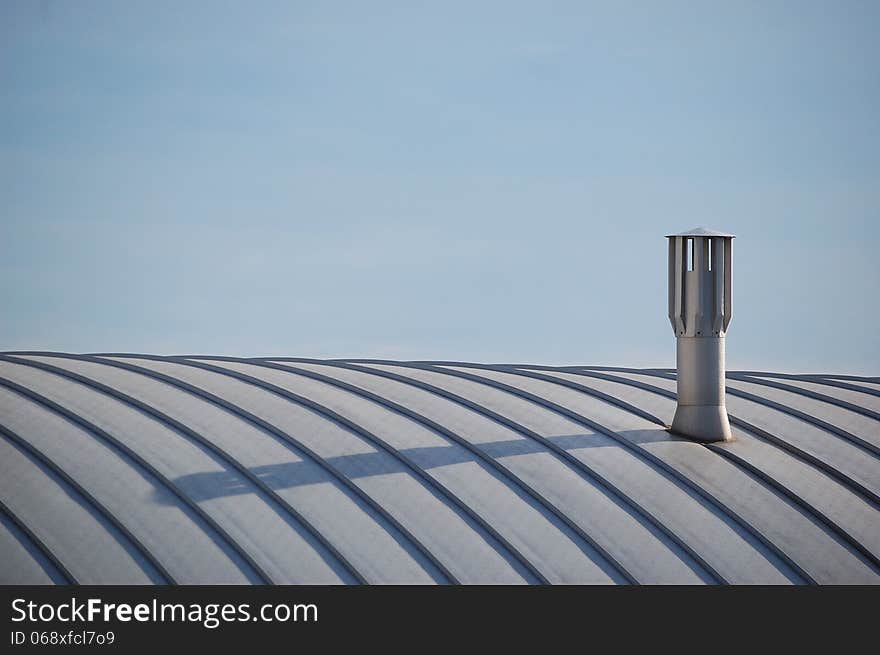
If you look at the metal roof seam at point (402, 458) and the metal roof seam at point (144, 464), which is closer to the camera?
the metal roof seam at point (144, 464)

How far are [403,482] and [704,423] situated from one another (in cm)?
785

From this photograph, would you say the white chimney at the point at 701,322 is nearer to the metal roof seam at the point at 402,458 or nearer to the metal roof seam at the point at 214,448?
the metal roof seam at the point at 402,458

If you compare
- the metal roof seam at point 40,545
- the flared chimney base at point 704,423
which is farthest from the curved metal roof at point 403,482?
the flared chimney base at point 704,423

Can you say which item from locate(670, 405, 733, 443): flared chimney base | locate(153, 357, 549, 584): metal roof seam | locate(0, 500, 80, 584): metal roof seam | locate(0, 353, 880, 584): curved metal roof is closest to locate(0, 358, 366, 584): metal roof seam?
locate(0, 353, 880, 584): curved metal roof

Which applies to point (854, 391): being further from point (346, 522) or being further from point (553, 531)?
point (346, 522)

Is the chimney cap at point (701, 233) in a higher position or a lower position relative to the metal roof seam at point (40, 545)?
higher

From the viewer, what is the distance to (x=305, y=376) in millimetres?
30094

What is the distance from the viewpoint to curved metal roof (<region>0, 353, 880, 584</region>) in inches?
837

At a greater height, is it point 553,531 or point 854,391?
point 854,391

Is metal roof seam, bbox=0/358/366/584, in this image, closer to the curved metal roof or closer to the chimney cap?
the curved metal roof

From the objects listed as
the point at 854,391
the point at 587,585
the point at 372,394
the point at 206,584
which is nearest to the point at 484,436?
the point at 372,394

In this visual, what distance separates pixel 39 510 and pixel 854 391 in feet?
74.8

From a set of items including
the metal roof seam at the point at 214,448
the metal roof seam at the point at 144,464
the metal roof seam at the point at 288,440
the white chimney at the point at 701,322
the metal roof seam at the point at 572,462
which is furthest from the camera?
the white chimney at the point at 701,322

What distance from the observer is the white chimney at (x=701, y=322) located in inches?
1070
